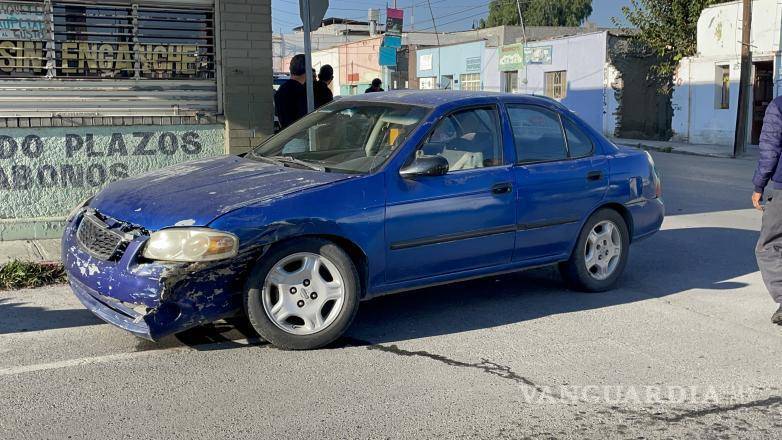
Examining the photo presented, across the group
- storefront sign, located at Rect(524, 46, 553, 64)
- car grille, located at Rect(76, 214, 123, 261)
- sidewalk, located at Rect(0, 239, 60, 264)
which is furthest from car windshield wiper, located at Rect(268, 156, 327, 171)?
storefront sign, located at Rect(524, 46, 553, 64)

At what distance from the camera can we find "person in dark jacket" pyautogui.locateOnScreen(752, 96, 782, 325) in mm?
5504

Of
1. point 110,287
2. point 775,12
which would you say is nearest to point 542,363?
point 110,287

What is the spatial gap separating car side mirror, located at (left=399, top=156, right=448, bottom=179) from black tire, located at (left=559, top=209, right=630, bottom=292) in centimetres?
159

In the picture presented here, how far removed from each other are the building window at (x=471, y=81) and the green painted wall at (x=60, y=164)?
115 feet

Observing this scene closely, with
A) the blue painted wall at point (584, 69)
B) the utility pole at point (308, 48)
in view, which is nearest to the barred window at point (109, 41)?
the utility pole at point (308, 48)

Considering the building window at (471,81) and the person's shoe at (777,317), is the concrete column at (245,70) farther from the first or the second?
the building window at (471,81)

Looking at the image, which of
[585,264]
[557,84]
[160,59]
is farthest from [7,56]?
[557,84]

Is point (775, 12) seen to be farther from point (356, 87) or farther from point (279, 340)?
point (356, 87)

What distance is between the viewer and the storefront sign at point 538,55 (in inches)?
1423

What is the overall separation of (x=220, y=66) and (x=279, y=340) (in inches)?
197

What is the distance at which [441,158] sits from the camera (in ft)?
17.9

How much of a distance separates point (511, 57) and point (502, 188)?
112ft

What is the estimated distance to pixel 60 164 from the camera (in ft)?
27.7

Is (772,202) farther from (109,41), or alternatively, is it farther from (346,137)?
(109,41)
